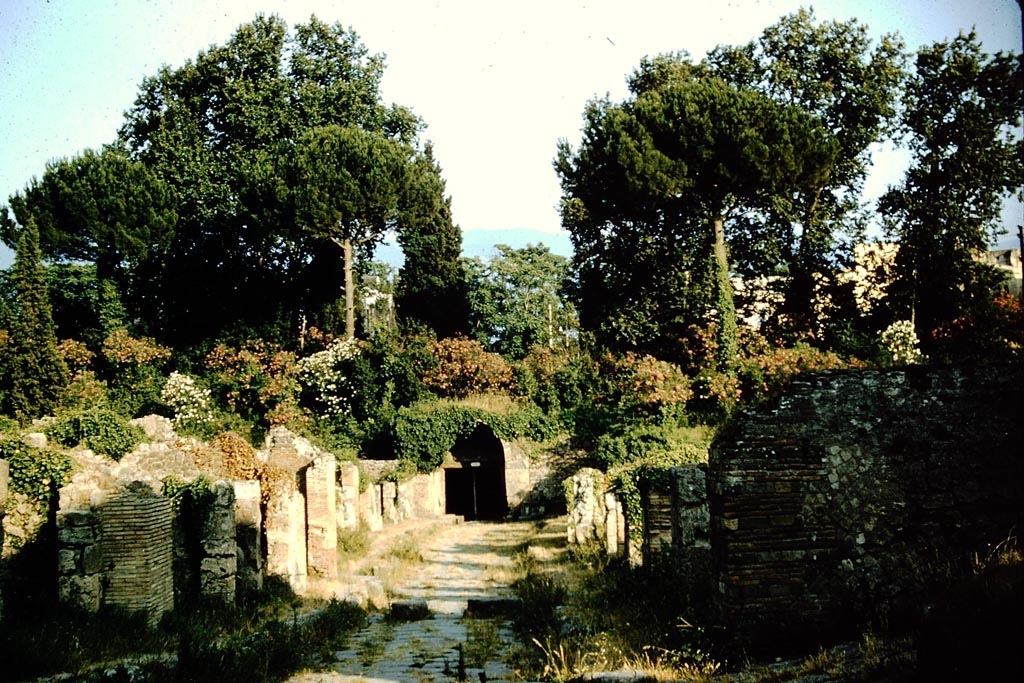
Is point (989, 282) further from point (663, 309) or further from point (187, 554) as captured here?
point (187, 554)

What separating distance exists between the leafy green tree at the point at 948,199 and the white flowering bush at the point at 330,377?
2016 cm

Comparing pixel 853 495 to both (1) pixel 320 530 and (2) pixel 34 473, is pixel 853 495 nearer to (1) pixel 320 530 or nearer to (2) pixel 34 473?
(2) pixel 34 473

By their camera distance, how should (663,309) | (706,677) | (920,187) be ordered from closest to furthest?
1. (706,677)
2. (920,187)
3. (663,309)

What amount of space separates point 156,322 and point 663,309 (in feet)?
70.9

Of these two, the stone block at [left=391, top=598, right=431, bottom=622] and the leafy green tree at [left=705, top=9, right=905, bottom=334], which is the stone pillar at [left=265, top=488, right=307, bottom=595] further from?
the leafy green tree at [left=705, top=9, right=905, bottom=334]

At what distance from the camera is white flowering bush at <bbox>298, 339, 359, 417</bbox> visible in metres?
32.5

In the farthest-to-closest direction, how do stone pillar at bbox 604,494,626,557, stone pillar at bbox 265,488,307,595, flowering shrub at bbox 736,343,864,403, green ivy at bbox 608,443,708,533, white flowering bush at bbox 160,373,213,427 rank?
white flowering bush at bbox 160,373,213,427
flowering shrub at bbox 736,343,864,403
stone pillar at bbox 604,494,626,557
stone pillar at bbox 265,488,307,595
green ivy at bbox 608,443,708,533

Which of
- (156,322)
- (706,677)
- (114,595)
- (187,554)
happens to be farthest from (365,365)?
(706,677)

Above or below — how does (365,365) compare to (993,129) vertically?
below

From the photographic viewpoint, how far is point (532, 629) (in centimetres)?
1123

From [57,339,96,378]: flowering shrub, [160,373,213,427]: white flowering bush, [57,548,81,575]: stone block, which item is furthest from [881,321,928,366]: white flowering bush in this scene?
[57,339,96,378]: flowering shrub

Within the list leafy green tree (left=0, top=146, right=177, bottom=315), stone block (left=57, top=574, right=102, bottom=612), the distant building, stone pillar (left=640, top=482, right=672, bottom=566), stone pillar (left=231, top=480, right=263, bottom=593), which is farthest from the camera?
leafy green tree (left=0, top=146, right=177, bottom=315)

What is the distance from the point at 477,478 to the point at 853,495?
93.2 feet

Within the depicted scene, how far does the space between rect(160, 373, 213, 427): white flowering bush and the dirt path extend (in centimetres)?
1052
